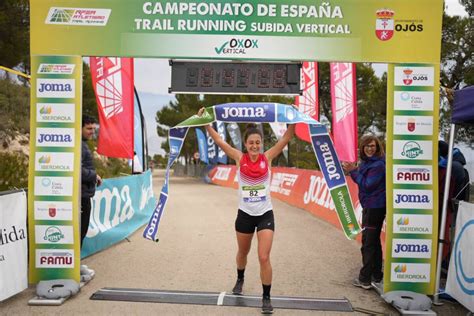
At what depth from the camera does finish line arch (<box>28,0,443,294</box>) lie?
5.47m

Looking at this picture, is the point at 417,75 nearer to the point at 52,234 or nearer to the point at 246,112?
the point at 246,112

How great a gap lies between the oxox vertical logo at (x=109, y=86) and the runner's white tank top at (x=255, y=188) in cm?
549

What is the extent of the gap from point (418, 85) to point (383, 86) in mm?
20360

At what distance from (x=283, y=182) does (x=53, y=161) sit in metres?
14.1

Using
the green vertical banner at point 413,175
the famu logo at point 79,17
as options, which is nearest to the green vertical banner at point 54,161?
the famu logo at point 79,17

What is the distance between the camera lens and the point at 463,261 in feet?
16.3

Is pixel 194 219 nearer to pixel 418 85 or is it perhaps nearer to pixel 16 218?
pixel 16 218

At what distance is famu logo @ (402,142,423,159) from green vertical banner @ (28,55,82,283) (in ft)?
14.1

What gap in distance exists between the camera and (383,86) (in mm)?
24641

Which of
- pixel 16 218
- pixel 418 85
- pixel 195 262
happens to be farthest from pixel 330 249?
pixel 16 218

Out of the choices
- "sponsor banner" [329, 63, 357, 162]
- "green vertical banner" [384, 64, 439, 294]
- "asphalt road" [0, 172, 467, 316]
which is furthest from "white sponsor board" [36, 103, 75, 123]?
"sponsor banner" [329, 63, 357, 162]

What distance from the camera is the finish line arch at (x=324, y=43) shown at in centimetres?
547

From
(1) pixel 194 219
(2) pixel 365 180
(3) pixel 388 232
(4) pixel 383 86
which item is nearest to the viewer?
(3) pixel 388 232

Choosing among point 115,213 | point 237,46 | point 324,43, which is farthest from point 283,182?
point 237,46
